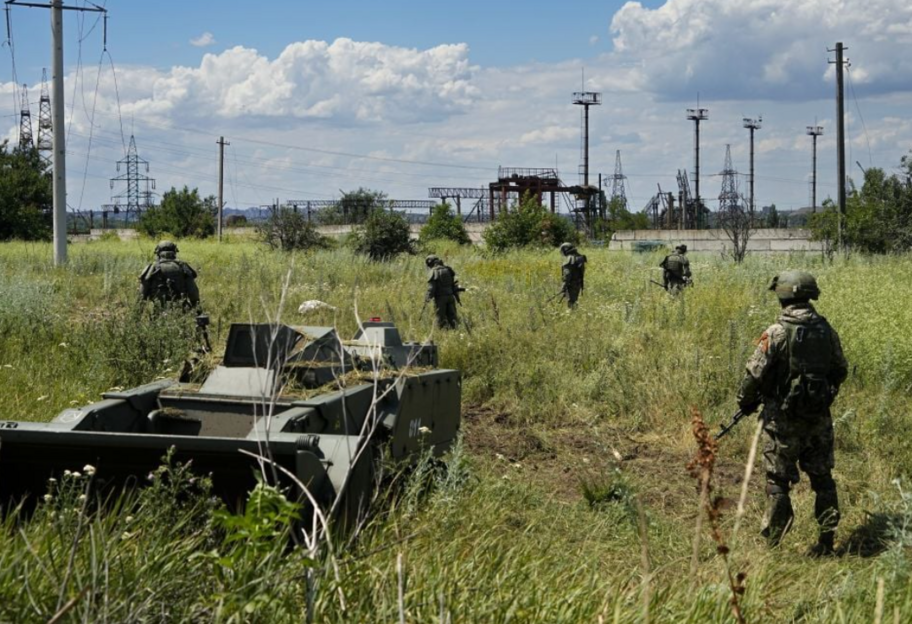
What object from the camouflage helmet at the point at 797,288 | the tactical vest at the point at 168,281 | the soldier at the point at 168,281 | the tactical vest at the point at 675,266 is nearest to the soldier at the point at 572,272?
the tactical vest at the point at 675,266

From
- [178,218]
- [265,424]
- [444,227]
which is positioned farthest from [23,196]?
[265,424]

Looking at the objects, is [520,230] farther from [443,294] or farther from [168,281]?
[168,281]

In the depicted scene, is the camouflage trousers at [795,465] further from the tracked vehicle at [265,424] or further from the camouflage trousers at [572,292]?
the camouflage trousers at [572,292]

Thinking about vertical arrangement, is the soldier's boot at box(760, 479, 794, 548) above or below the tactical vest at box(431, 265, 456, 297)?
below

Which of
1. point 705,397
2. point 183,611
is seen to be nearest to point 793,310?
point 705,397

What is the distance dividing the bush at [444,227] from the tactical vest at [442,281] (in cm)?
2790

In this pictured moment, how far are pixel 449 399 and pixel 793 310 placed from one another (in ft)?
8.10

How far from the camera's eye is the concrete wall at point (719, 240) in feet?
135

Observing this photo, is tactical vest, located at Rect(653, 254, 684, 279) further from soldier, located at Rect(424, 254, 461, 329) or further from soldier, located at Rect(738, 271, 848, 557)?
soldier, located at Rect(738, 271, 848, 557)

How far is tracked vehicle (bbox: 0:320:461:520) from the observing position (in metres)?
5.38

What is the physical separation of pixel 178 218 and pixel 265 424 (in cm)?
4925

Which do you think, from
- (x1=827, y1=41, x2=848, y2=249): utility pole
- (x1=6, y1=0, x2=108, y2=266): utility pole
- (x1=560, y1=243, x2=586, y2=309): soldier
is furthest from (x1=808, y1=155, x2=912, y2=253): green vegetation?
(x1=6, y1=0, x2=108, y2=266): utility pole

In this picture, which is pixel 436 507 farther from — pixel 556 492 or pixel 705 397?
pixel 705 397

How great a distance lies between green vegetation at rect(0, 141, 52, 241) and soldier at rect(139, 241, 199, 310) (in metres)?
29.2
